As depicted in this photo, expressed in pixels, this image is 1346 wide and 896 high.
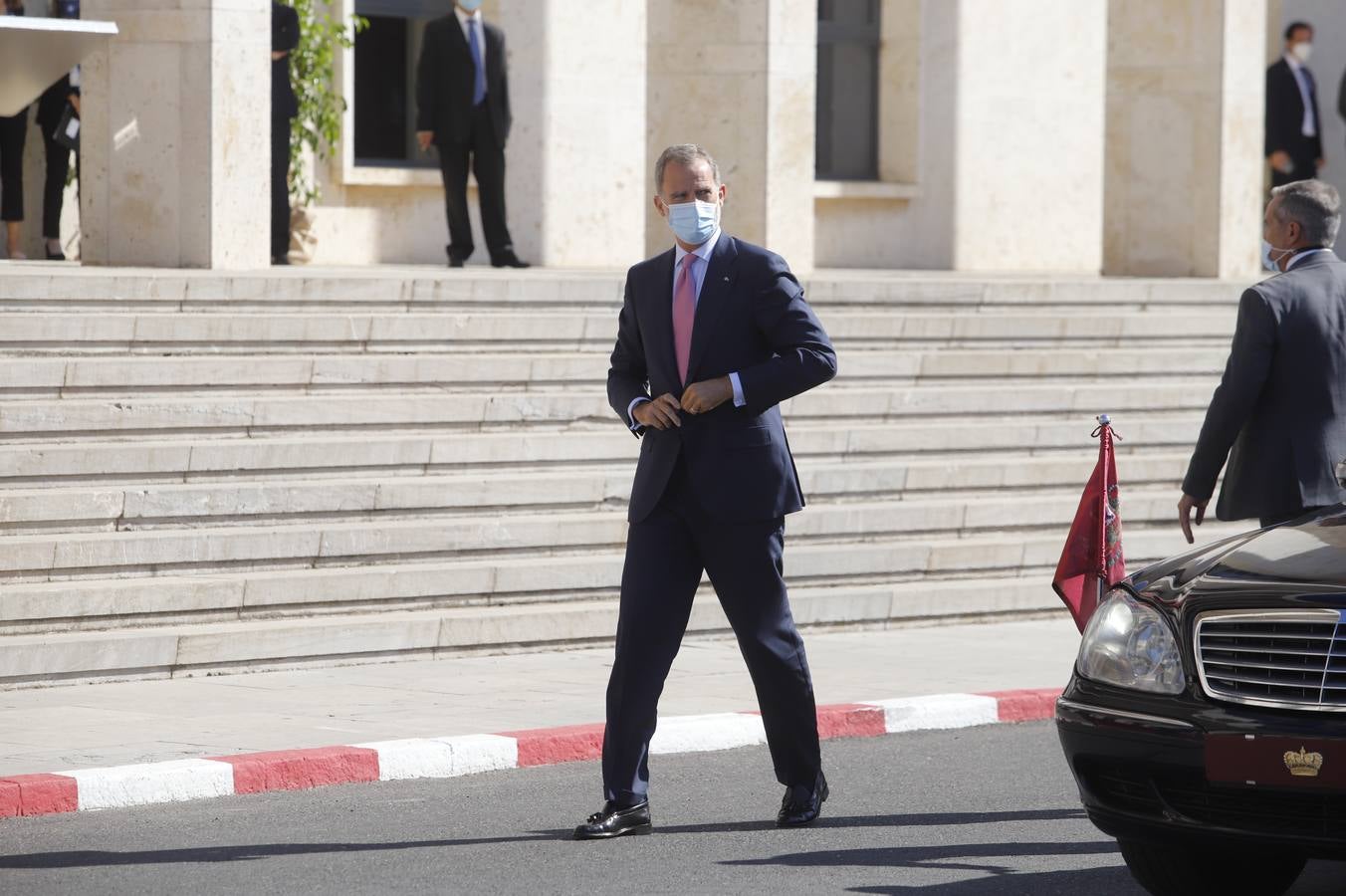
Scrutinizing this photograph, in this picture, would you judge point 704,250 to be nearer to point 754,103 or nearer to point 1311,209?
point 1311,209

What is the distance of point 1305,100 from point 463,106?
9.86 meters

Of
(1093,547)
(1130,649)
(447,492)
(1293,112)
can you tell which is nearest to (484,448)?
(447,492)

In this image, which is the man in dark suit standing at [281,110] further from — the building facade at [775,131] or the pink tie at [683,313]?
the pink tie at [683,313]

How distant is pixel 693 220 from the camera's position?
23.4 ft

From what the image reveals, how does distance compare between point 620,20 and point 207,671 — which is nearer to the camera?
point 207,671

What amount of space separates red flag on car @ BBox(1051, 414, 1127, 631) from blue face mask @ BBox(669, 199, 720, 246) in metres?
1.45

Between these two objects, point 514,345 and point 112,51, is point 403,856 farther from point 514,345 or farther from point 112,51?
point 112,51

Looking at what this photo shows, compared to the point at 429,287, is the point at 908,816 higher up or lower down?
lower down

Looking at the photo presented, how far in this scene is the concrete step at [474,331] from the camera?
1111cm

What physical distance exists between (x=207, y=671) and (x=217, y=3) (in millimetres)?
4653

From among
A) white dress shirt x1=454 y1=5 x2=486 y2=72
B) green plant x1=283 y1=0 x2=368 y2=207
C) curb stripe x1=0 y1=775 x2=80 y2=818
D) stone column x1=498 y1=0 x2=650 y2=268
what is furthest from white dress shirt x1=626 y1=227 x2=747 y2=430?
stone column x1=498 y1=0 x2=650 y2=268

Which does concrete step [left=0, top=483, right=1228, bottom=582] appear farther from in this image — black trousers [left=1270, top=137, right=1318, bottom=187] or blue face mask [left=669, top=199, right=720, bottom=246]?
black trousers [left=1270, top=137, right=1318, bottom=187]

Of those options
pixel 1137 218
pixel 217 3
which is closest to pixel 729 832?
pixel 217 3

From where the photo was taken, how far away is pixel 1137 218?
19.6 metres
